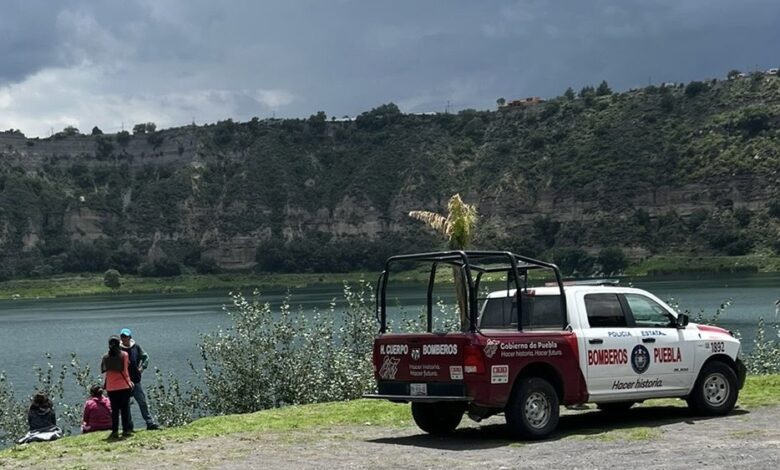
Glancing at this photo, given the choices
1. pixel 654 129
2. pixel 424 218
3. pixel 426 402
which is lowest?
pixel 426 402

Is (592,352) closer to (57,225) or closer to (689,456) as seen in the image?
(689,456)

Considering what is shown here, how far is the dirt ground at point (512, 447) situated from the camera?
496 inches

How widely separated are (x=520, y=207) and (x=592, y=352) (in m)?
151

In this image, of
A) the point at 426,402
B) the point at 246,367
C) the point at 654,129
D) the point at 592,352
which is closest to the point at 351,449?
the point at 426,402

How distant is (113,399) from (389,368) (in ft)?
14.5

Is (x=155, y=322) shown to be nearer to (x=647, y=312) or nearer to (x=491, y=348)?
Answer: (x=647, y=312)

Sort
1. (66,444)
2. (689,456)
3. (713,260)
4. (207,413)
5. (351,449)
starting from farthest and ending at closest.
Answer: (713,260) → (207,413) → (66,444) → (351,449) → (689,456)

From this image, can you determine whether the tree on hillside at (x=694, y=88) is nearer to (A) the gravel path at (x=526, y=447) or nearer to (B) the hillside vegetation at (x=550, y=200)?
(B) the hillside vegetation at (x=550, y=200)

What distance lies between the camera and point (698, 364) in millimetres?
16188

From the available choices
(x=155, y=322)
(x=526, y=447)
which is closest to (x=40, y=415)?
(x=526, y=447)

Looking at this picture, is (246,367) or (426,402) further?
(246,367)

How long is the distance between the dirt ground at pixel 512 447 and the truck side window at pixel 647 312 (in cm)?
138

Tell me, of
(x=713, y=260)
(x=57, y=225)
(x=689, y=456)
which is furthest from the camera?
(x=57, y=225)

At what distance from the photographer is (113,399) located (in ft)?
55.1
